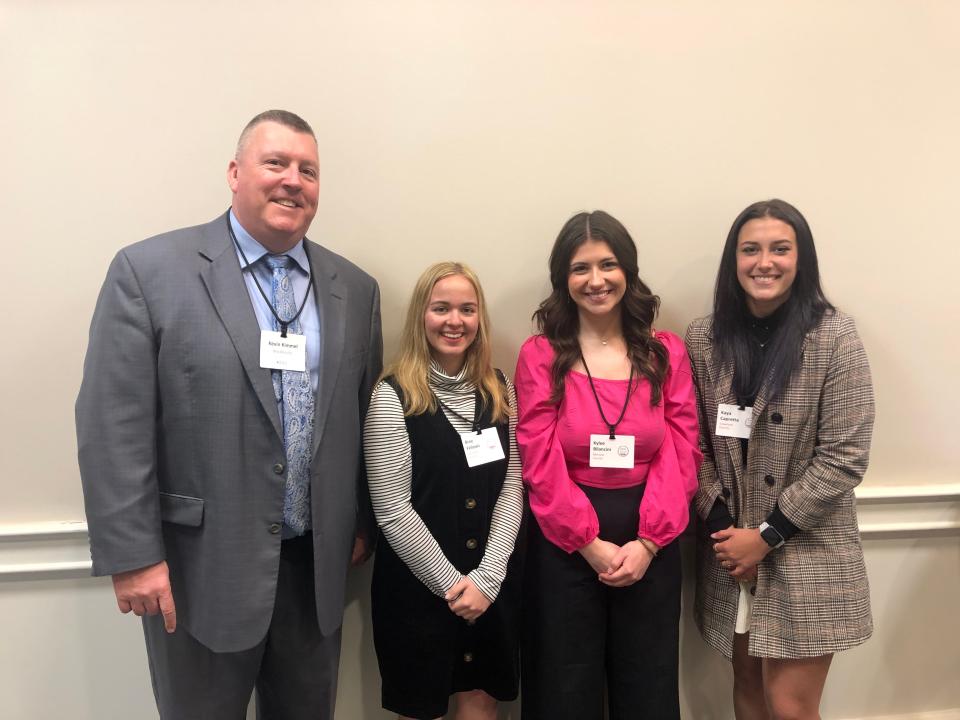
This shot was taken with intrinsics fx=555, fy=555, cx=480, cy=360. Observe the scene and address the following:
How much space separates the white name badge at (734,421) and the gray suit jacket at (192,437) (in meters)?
1.17

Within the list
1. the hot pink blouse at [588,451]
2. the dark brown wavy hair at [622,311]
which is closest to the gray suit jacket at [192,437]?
the hot pink blouse at [588,451]

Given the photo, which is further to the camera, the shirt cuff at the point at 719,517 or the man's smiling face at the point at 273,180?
the shirt cuff at the point at 719,517

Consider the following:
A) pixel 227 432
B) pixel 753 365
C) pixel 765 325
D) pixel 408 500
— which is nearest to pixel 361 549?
pixel 408 500

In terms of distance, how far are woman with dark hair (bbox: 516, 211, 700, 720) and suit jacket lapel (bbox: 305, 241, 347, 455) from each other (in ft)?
1.87

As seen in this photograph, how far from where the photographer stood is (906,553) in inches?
86.1

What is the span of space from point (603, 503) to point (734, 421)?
1.62 ft

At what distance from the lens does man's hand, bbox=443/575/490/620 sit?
154cm

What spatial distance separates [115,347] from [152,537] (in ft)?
1.47

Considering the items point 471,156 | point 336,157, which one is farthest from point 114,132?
point 471,156

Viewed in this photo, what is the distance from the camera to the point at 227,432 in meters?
1.31

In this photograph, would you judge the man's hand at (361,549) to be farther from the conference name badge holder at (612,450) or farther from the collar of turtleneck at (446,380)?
the conference name badge holder at (612,450)

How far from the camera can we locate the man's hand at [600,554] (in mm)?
1544

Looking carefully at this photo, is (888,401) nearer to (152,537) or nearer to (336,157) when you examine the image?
(336,157)

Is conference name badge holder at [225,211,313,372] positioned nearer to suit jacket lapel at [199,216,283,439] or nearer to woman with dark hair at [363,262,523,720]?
suit jacket lapel at [199,216,283,439]
